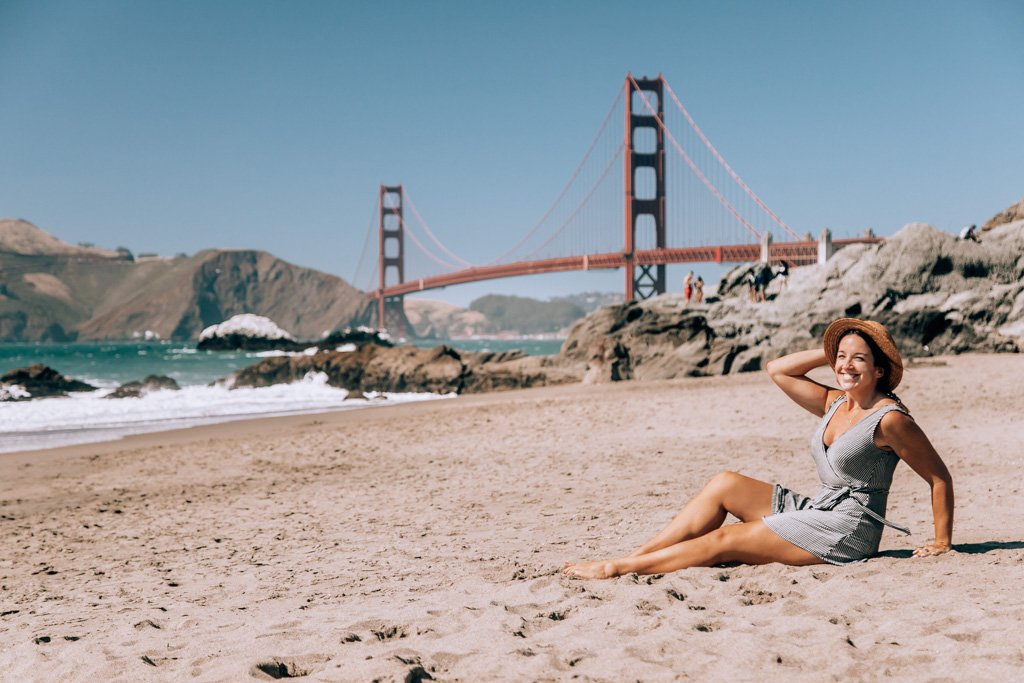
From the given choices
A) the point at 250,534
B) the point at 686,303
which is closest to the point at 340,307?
the point at 686,303

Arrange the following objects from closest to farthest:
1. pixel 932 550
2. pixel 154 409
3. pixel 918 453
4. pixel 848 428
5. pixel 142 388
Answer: pixel 918 453 → pixel 848 428 → pixel 932 550 → pixel 154 409 → pixel 142 388

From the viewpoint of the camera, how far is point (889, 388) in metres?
3.08

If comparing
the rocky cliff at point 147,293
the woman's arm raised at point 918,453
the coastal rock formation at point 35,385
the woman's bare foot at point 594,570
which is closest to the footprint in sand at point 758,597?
the woman's bare foot at point 594,570

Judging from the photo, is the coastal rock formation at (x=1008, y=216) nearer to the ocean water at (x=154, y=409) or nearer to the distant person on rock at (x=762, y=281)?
the distant person on rock at (x=762, y=281)

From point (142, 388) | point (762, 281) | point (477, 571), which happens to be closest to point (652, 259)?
point (762, 281)

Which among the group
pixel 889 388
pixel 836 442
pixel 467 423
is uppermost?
pixel 889 388

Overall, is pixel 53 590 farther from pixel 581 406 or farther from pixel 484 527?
pixel 581 406

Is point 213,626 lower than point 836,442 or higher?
lower

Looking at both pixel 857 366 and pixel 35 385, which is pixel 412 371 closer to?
pixel 35 385

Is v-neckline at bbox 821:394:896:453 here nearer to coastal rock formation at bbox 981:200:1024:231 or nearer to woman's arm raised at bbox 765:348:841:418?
woman's arm raised at bbox 765:348:841:418

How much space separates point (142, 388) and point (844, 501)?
24.1 m

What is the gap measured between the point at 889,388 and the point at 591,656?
1.52m

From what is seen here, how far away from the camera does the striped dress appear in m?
3.06

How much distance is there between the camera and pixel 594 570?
341cm
